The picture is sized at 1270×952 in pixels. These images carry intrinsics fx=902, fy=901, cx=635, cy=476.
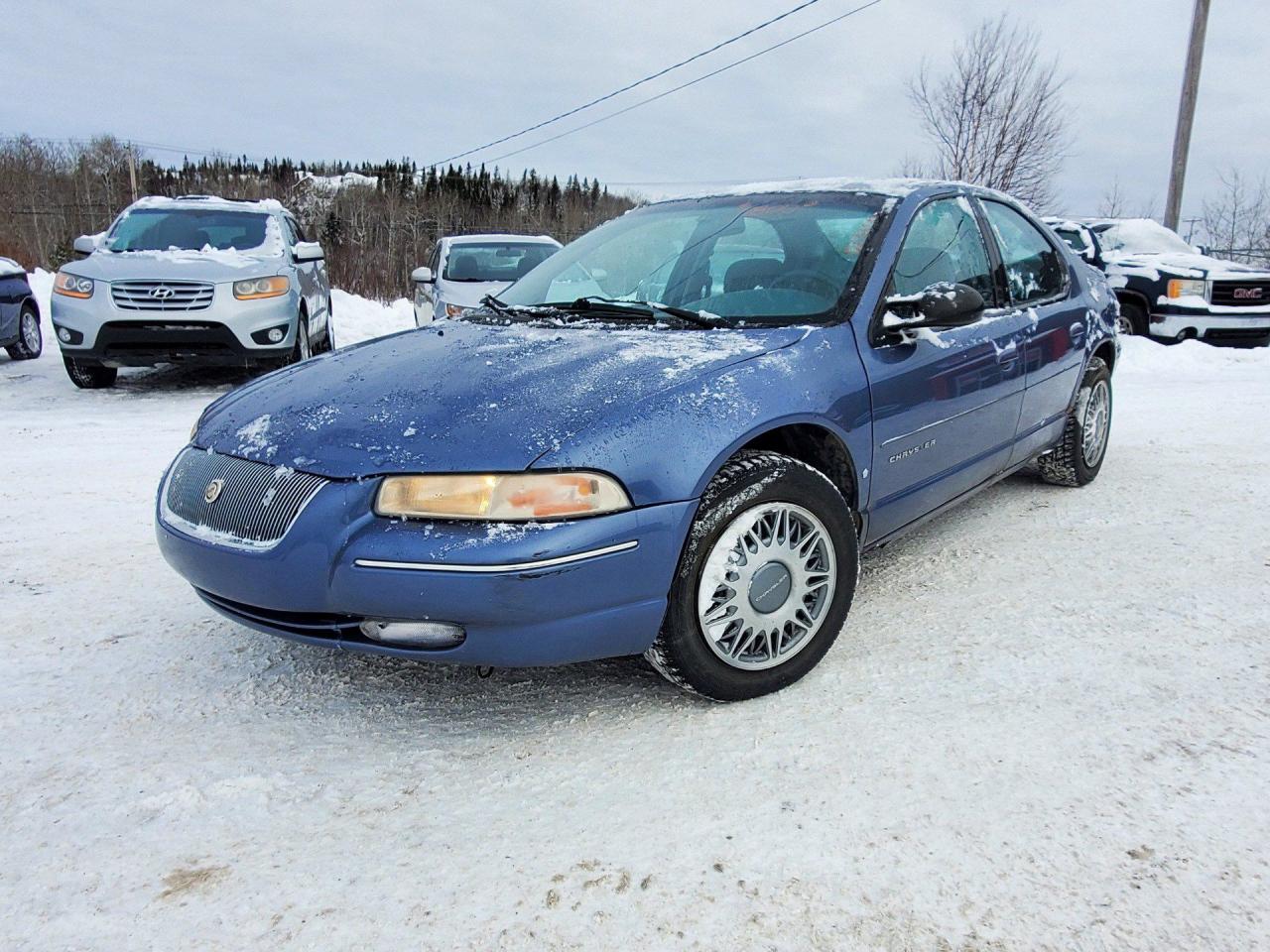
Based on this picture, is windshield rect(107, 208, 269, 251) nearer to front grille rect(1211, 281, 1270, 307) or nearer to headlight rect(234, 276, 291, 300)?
headlight rect(234, 276, 291, 300)

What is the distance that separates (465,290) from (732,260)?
21.8 feet

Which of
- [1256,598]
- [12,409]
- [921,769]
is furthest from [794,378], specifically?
[12,409]

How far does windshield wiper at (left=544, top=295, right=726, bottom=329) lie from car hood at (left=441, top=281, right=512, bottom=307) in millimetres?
5976

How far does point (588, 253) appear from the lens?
3760 millimetres

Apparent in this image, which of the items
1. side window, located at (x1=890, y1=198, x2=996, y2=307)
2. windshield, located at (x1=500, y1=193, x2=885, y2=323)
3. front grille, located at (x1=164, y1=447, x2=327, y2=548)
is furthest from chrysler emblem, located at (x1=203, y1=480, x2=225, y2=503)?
side window, located at (x1=890, y1=198, x2=996, y2=307)

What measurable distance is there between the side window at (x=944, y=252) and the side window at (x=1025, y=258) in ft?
0.66

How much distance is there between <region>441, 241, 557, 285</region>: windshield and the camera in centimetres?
1003

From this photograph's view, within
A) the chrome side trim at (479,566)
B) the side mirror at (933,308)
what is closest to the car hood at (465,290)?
the side mirror at (933,308)

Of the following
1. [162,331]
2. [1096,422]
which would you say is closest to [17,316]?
[162,331]

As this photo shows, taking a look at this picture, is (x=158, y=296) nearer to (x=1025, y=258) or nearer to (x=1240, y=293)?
(x=1025, y=258)

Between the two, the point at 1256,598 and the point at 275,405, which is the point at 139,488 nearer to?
the point at 275,405

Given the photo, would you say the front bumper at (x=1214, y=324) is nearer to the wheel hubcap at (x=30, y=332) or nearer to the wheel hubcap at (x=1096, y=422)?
the wheel hubcap at (x=1096, y=422)

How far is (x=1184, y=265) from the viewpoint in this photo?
37.2ft

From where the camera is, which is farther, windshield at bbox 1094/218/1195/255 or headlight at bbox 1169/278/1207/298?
windshield at bbox 1094/218/1195/255
